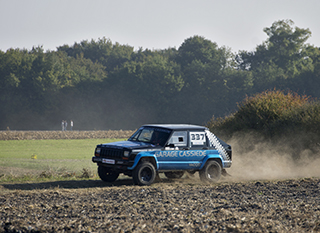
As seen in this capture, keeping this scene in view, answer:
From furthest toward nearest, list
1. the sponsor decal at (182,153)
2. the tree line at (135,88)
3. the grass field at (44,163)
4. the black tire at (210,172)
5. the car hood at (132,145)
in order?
1. the tree line at (135,88)
2. the grass field at (44,163)
3. the black tire at (210,172)
4. the sponsor decal at (182,153)
5. the car hood at (132,145)

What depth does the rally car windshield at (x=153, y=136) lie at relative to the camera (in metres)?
14.7

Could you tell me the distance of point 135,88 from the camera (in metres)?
86.6

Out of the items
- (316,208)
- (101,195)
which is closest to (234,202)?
(316,208)

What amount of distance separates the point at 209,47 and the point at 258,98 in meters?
73.2

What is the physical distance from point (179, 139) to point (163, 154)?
91 centimetres

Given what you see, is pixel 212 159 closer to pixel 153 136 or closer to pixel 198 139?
pixel 198 139

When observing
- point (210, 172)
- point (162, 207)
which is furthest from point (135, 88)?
point (162, 207)

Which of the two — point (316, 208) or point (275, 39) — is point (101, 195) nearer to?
point (316, 208)

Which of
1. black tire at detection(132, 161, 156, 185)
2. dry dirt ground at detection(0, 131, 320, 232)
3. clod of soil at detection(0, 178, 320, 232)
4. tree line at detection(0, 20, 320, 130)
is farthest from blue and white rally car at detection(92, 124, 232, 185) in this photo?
tree line at detection(0, 20, 320, 130)

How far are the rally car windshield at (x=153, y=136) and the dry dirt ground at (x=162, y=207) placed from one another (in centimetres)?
148

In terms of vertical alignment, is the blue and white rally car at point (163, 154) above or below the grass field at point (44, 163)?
above

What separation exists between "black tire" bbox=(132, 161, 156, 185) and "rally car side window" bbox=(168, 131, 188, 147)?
120 centimetres

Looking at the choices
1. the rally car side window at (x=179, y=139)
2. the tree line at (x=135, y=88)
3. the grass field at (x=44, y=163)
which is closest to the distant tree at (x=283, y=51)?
the tree line at (x=135, y=88)

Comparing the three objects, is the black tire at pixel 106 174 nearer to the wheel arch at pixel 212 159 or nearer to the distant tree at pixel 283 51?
the wheel arch at pixel 212 159
